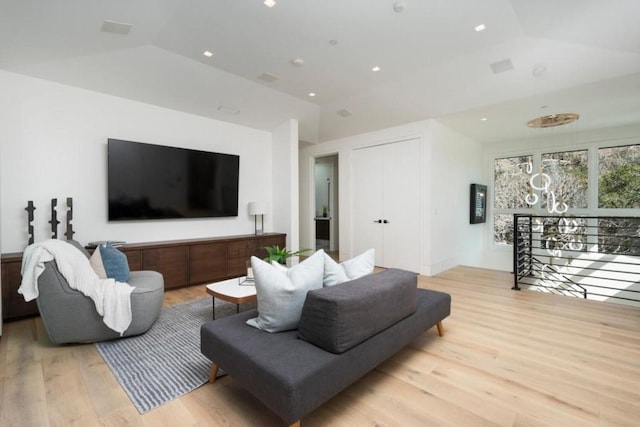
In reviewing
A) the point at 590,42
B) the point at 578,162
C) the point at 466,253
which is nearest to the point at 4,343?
the point at 590,42

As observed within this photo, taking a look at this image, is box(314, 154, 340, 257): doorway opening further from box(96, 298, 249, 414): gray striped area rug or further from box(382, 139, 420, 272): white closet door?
box(96, 298, 249, 414): gray striped area rug

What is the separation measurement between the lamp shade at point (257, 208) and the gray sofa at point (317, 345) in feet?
11.1

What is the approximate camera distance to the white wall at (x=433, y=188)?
16.0 feet

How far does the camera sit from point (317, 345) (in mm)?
1590

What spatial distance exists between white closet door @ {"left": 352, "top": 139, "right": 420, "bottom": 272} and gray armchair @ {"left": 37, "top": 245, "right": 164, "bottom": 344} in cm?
397

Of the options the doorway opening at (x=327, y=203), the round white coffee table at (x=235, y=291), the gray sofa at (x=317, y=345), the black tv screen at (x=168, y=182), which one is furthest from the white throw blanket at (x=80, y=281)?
the doorway opening at (x=327, y=203)

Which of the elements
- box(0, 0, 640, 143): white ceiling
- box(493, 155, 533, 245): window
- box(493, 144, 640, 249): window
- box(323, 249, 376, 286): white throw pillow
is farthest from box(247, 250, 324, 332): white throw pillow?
box(493, 155, 533, 245): window

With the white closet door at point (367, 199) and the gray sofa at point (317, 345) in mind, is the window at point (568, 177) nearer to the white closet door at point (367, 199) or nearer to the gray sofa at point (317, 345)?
the white closet door at point (367, 199)

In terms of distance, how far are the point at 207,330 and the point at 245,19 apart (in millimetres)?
2835

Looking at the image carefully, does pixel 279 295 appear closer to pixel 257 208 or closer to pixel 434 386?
pixel 434 386

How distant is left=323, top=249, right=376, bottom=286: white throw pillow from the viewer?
1970 millimetres

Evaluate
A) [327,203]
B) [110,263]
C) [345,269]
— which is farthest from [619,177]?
[110,263]

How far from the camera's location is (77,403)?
1.73m

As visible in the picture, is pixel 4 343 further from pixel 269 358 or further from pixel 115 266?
pixel 269 358
